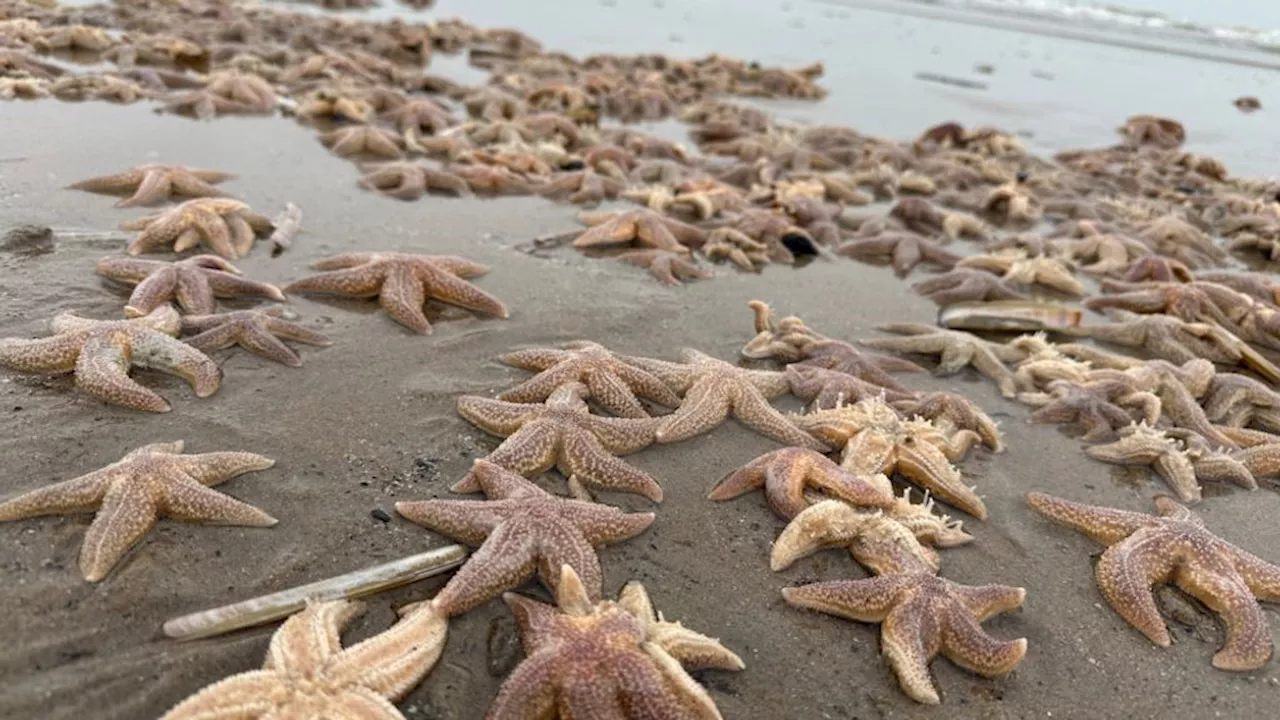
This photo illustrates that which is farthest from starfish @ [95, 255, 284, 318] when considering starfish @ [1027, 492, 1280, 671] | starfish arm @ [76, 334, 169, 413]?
starfish @ [1027, 492, 1280, 671]

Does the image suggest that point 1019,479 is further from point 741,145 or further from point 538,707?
point 741,145

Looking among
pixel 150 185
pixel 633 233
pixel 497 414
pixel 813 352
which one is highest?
pixel 150 185

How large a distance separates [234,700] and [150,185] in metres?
5.80

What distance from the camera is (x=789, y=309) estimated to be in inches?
284

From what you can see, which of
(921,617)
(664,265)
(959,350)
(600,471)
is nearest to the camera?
(921,617)

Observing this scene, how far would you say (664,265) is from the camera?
7.33m

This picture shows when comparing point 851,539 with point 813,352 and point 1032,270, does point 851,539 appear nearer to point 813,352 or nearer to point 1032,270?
point 813,352

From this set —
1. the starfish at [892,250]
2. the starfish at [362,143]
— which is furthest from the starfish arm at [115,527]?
the starfish at [892,250]

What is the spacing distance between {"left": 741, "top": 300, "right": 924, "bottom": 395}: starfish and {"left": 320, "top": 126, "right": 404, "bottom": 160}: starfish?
5.36 meters

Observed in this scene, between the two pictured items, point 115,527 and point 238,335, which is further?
point 238,335

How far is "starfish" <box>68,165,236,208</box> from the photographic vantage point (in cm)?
697

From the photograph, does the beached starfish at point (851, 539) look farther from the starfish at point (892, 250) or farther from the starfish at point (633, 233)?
the starfish at point (892, 250)

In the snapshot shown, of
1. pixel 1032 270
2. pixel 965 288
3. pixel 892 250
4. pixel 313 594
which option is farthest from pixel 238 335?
pixel 1032 270

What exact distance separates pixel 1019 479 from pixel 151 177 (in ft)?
23.0
